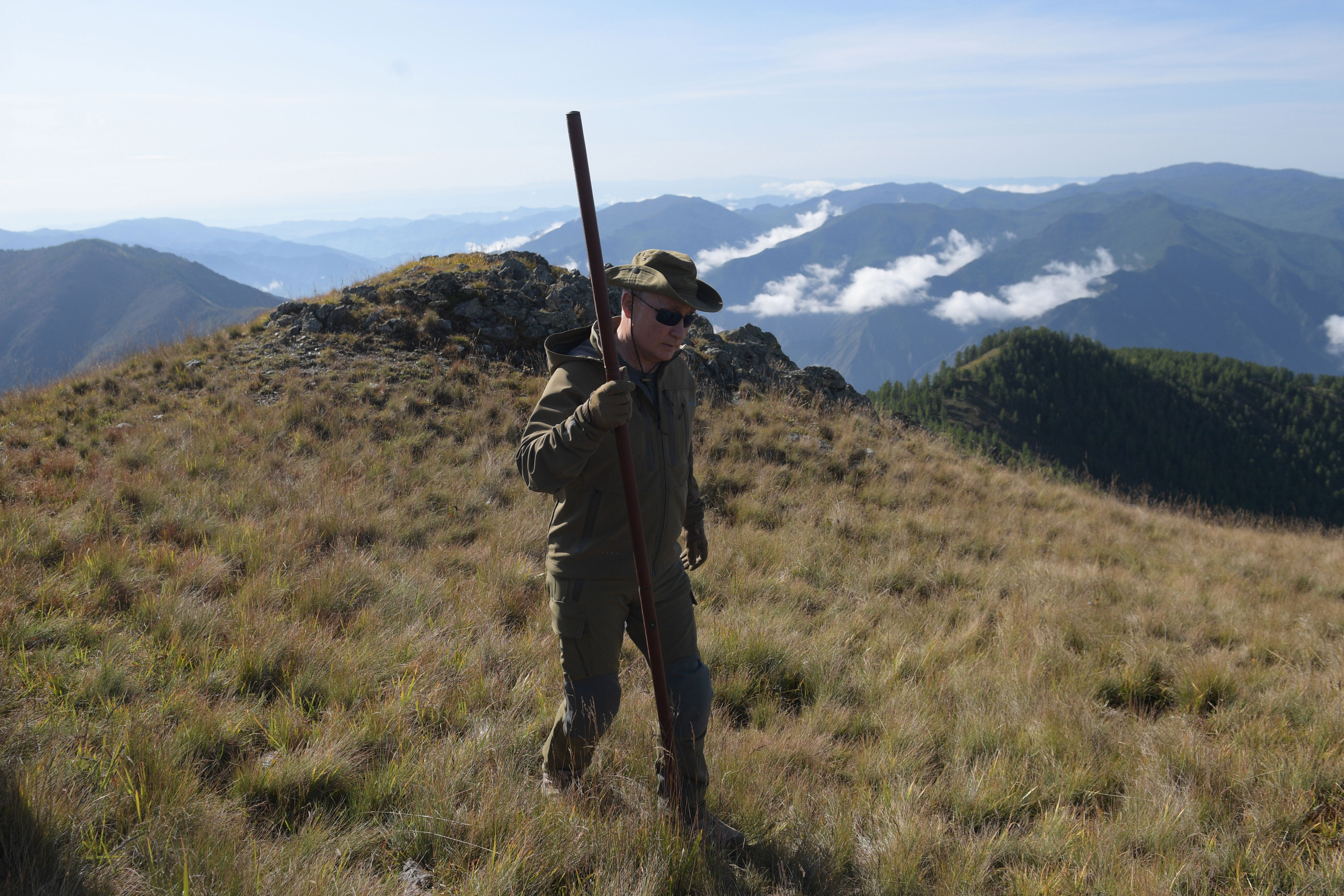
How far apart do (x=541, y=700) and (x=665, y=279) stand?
2111mm

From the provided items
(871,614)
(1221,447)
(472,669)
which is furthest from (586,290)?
(1221,447)

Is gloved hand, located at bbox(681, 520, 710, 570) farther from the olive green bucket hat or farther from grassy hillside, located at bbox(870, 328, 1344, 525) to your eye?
grassy hillside, located at bbox(870, 328, 1344, 525)

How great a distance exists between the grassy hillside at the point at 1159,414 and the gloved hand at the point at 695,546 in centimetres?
9677

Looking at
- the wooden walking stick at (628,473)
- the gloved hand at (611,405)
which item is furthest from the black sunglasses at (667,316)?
the gloved hand at (611,405)

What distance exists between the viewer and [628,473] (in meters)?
2.11

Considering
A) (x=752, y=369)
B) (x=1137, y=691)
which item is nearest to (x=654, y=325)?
(x=1137, y=691)

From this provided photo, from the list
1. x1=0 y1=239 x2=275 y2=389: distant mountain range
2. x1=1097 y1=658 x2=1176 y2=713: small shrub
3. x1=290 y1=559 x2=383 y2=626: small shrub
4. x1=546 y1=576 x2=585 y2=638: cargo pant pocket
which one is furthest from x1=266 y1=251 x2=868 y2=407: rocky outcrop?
x1=0 y1=239 x2=275 y2=389: distant mountain range

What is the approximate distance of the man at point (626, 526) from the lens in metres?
2.23

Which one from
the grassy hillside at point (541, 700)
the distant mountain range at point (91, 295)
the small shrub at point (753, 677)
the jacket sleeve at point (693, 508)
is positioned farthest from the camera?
the distant mountain range at point (91, 295)

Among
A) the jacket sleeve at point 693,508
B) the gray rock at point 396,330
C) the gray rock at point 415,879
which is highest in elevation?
the gray rock at point 396,330

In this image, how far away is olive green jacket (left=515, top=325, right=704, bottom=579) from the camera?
223 cm

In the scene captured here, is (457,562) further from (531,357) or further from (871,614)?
(531,357)

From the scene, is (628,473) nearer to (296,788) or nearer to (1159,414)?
(296,788)

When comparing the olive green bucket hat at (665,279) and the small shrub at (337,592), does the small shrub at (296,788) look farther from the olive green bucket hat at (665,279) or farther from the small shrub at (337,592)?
the olive green bucket hat at (665,279)
